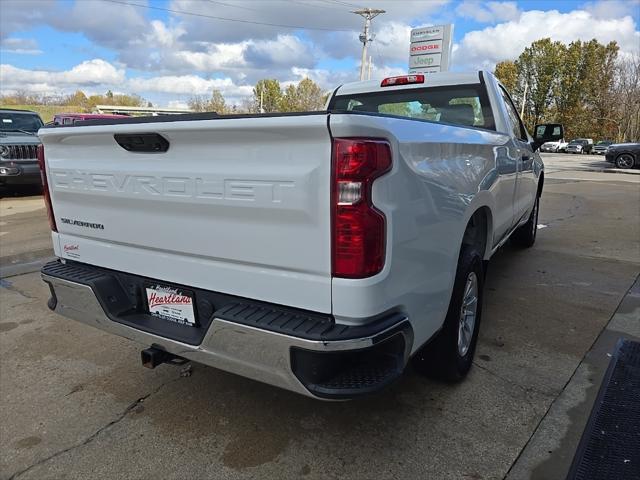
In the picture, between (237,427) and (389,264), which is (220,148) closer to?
(389,264)

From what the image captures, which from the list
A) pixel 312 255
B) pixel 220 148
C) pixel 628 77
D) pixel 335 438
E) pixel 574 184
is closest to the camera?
pixel 312 255

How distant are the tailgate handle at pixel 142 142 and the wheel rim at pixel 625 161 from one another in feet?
86.1

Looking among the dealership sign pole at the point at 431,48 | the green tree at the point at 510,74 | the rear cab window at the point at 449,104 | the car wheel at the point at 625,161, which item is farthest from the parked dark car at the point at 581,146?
the rear cab window at the point at 449,104

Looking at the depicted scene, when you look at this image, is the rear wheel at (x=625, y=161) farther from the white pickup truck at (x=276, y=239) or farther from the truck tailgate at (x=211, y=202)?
the truck tailgate at (x=211, y=202)

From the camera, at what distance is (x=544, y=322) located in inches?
161

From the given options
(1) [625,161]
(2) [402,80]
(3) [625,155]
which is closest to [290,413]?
(2) [402,80]

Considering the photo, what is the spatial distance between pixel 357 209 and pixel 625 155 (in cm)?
2627

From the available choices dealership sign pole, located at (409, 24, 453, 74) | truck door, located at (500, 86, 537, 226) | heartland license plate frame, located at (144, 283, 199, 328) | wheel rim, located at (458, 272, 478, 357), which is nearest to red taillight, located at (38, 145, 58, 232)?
heartland license plate frame, located at (144, 283, 199, 328)

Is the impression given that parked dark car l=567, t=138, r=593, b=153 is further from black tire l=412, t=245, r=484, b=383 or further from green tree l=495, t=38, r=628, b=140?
black tire l=412, t=245, r=484, b=383

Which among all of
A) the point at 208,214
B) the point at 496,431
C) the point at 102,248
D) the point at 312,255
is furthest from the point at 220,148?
the point at 496,431

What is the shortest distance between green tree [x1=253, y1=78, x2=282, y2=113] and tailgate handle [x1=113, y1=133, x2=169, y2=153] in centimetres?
7972

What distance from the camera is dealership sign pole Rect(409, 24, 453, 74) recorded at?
24250 millimetres

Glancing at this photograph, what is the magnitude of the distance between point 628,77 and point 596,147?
24.4 feet

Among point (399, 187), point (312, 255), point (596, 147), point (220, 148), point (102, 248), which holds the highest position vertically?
point (220, 148)
